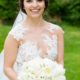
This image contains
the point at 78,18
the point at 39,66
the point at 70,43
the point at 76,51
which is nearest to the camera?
the point at 39,66

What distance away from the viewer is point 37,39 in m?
3.79

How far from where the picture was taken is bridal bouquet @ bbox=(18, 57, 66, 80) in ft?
11.8

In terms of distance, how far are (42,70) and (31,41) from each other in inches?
12.0

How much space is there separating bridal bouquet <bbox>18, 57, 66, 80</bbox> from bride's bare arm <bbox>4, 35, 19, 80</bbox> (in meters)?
0.10

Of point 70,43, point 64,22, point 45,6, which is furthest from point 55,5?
point 45,6

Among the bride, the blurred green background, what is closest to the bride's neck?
the bride

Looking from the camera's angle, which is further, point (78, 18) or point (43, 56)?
point (78, 18)

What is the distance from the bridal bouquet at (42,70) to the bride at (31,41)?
121mm

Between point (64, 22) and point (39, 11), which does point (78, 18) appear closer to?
point (64, 22)

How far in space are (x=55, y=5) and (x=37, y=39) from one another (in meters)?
12.5

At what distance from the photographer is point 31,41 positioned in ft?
12.3

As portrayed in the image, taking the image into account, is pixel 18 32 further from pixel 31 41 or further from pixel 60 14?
pixel 60 14

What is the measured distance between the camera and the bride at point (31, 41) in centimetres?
370

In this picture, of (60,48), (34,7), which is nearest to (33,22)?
(34,7)
